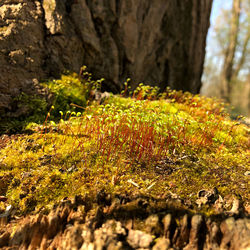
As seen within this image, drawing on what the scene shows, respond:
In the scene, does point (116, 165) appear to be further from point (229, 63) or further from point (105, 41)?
point (229, 63)

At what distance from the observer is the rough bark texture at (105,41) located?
4.29 meters

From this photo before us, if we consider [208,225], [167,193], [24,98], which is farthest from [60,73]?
[208,225]

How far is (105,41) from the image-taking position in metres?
6.36

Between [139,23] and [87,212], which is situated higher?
[139,23]

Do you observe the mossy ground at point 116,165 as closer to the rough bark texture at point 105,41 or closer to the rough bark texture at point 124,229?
the rough bark texture at point 124,229

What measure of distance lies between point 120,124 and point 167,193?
58.6 inches

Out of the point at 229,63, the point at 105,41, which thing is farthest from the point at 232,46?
the point at 105,41

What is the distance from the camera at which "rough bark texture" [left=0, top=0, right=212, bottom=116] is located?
429 centimetres

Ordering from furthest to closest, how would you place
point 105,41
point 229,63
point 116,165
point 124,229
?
point 229,63
point 105,41
point 116,165
point 124,229

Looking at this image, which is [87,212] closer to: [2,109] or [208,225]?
[208,225]

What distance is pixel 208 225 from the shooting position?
6.42 feet

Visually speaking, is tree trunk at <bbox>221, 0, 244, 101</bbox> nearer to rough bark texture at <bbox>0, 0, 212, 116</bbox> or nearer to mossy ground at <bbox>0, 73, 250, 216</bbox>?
rough bark texture at <bbox>0, 0, 212, 116</bbox>

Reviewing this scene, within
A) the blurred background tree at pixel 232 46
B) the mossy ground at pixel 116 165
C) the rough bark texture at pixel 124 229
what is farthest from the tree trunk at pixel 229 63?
the rough bark texture at pixel 124 229

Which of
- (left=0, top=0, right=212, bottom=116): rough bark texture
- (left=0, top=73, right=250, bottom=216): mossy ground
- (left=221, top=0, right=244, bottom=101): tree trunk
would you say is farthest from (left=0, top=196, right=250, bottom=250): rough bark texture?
(left=221, top=0, right=244, bottom=101): tree trunk
